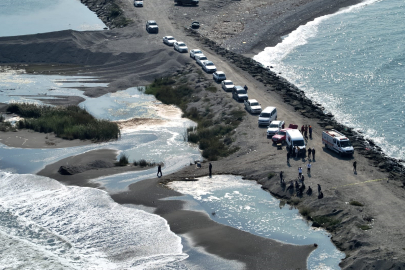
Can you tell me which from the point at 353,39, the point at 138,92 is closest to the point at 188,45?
the point at 138,92

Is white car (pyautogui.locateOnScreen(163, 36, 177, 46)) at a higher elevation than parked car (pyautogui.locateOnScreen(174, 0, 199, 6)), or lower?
lower

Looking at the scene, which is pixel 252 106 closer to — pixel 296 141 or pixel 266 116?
pixel 266 116

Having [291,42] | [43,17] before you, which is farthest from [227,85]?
[43,17]

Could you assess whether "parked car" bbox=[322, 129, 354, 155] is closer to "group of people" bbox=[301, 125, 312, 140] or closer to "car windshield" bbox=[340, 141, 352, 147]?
"car windshield" bbox=[340, 141, 352, 147]

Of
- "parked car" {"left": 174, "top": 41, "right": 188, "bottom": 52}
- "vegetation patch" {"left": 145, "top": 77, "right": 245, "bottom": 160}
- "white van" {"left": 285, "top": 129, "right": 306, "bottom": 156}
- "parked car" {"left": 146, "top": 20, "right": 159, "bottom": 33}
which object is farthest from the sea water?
"parked car" {"left": 146, "top": 20, "right": 159, "bottom": 33}

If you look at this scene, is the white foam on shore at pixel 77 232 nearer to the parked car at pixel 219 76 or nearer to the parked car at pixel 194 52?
the parked car at pixel 219 76

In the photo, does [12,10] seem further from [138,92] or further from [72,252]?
[72,252]
